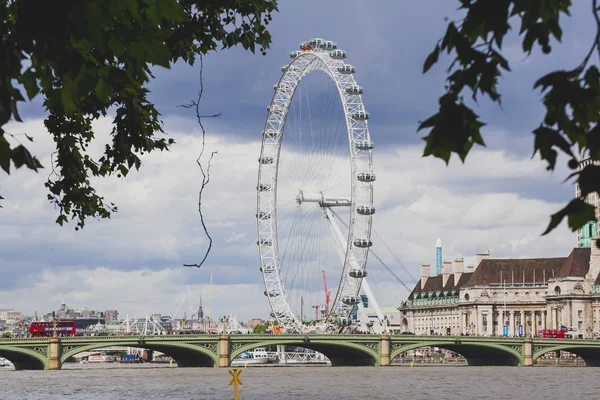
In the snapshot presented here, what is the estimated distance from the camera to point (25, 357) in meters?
106

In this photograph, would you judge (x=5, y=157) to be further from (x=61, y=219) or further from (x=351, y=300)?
(x=351, y=300)

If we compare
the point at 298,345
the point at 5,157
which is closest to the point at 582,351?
the point at 298,345

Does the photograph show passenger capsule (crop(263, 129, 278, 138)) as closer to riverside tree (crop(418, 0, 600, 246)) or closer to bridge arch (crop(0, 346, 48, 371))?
bridge arch (crop(0, 346, 48, 371))

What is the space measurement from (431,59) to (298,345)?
97.7 m

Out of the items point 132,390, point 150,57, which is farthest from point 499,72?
point 132,390

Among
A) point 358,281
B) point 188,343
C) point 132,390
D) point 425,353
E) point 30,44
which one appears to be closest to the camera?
point 30,44

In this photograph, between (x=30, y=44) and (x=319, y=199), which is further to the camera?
(x=319, y=199)

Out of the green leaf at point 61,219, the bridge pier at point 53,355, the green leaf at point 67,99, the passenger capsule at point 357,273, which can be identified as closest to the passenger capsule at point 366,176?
the passenger capsule at point 357,273

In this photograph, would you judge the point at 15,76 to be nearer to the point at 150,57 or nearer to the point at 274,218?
the point at 150,57

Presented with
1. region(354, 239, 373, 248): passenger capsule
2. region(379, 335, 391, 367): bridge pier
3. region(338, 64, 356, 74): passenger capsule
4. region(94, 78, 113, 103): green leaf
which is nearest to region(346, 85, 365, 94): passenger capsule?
region(338, 64, 356, 74): passenger capsule

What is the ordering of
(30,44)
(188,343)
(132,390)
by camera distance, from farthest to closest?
(188,343), (132,390), (30,44)

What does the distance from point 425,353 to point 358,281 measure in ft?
279

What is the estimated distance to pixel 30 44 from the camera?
24.4 feet

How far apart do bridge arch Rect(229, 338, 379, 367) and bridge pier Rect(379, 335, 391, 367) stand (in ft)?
1.61
